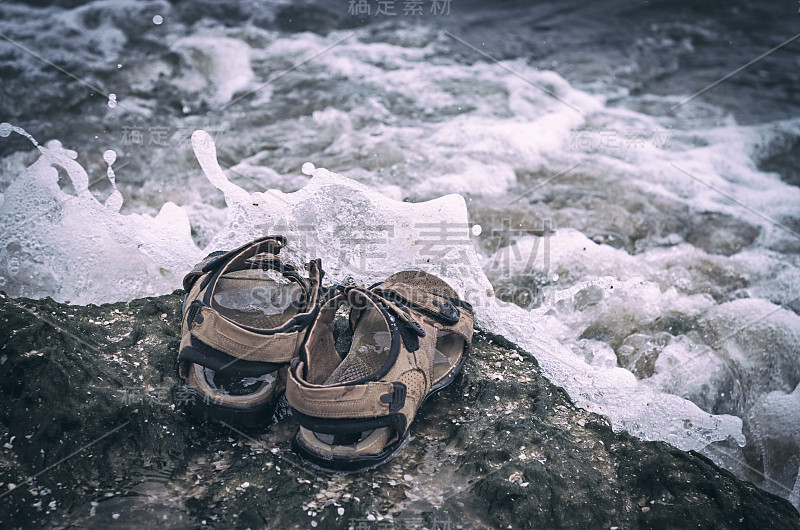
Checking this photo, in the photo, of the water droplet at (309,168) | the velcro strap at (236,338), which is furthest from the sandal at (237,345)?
the water droplet at (309,168)

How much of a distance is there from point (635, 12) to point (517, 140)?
466cm

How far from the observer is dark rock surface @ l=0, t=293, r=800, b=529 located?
1591 mm

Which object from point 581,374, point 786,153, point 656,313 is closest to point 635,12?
point 786,153

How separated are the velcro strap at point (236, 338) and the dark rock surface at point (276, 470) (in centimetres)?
28

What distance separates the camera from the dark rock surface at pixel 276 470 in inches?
62.6

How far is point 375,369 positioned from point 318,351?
0.21 m

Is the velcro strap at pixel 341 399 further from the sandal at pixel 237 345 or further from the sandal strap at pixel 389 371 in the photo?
the sandal at pixel 237 345

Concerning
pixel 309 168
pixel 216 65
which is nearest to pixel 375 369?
pixel 309 168

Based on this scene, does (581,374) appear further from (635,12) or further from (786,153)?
(635,12)

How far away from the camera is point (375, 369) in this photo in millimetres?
2025

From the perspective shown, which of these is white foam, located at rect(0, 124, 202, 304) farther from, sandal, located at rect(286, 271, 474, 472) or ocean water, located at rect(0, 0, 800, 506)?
sandal, located at rect(286, 271, 474, 472)

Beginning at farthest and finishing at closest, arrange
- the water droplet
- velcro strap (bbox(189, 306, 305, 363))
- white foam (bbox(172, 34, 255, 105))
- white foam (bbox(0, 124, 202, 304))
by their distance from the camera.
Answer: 1. white foam (bbox(172, 34, 255, 105))
2. the water droplet
3. white foam (bbox(0, 124, 202, 304))
4. velcro strap (bbox(189, 306, 305, 363))

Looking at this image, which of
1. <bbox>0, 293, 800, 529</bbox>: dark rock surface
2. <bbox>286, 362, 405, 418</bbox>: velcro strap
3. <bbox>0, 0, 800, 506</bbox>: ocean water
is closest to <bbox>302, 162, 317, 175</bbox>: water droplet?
<bbox>0, 0, 800, 506</bbox>: ocean water

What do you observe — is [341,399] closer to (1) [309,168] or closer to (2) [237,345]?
(2) [237,345]
